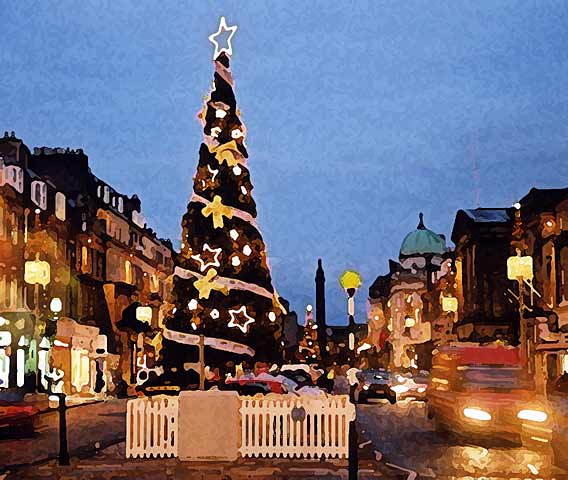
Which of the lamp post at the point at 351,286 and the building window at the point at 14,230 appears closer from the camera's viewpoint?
the lamp post at the point at 351,286

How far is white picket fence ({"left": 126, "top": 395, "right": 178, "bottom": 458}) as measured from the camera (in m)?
18.9

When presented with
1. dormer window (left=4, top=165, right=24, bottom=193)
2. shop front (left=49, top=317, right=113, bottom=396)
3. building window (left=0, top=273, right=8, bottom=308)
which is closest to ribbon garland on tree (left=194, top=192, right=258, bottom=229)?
dormer window (left=4, top=165, right=24, bottom=193)

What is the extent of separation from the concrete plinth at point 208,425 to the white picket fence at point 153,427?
57 cm

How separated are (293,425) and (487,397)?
216 inches

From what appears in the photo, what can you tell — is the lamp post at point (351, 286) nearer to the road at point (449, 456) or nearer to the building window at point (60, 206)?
the road at point (449, 456)

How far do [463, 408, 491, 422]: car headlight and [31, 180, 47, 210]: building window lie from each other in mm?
39323

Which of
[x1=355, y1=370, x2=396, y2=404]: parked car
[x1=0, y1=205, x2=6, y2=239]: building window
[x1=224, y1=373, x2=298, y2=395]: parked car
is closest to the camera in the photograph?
[x1=224, y1=373, x2=298, y2=395]: parked car

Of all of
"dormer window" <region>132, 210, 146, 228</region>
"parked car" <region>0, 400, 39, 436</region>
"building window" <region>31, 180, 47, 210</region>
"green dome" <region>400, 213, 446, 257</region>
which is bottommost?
"parked car" <region>0, 400, 39, 436</region>

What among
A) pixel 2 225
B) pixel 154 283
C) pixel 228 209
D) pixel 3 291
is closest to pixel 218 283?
pixel 228 209

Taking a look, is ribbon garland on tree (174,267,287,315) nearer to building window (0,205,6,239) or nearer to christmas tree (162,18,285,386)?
christmas tree (162,18,285,386)

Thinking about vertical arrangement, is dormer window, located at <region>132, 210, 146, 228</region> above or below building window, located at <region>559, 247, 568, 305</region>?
above

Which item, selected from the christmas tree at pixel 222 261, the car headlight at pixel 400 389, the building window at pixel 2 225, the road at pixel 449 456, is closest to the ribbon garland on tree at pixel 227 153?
the christmas tree at pixel 222 261

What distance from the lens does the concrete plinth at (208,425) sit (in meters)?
18.2

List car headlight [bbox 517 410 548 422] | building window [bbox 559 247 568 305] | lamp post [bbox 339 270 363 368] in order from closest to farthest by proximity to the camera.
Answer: lamp post [bbox 339 270 363 368]
car headlight [bbox 517 410 548 422]
building window [bbox 559 247 568 305]
